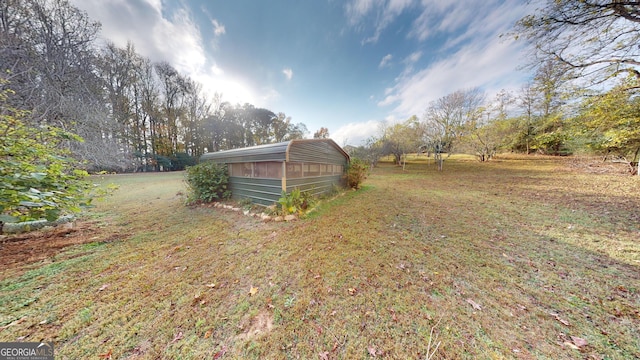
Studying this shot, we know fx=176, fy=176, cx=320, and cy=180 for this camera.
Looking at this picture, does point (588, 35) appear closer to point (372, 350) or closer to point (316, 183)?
point (316, 183)

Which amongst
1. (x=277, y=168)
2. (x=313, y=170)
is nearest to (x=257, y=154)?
(x=277, y=168)

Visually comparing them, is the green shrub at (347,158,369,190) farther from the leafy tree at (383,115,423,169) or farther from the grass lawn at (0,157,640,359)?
the leafy tree at (383,115,423,169)

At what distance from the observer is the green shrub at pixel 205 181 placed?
6828 mm

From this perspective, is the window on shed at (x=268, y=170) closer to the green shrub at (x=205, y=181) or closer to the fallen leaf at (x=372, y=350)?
the green shrub at (x=205, y=181)

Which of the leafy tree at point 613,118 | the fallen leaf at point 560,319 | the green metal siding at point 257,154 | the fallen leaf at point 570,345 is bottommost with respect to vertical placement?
the fallen leaf at point 570,345

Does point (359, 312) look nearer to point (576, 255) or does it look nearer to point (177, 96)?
point (576, 255)

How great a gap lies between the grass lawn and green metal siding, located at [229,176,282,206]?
144 centimetres

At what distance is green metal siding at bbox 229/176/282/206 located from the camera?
572 cm

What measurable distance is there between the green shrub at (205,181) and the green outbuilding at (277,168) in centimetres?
39

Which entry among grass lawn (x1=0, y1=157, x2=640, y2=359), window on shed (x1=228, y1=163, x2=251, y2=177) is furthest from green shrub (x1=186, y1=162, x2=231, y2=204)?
grass lawn (x1=0, y1=157, x2=640, y2=359)

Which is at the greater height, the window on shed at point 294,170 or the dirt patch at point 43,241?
the window on shed at point 294,170

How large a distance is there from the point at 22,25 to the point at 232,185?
7103 mm

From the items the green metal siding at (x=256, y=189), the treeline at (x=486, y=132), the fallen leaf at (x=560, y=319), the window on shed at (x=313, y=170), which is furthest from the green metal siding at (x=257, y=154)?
the treeline at (x=486, y=132)

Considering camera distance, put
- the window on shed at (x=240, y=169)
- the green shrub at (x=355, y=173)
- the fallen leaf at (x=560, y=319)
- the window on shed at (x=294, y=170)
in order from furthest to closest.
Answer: the green shrub at (x=355, y=173) < the window on shed at (x=240, y=169) < the window on shed at (x=294, y=170) < the fallen leaf at (x=560, y=319)
